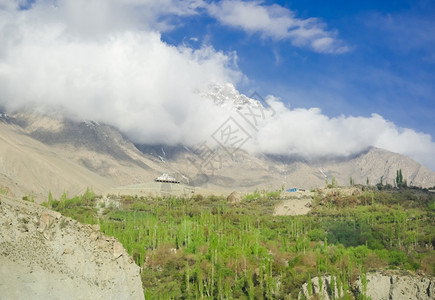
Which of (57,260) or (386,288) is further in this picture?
(386,288)

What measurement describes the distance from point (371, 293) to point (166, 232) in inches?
1293

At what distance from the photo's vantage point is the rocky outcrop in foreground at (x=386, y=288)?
3947cm

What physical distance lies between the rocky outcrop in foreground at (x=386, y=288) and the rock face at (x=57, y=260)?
16243mm

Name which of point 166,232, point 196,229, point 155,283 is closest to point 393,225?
point 196,229

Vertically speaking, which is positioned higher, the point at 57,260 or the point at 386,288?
the point at 57,260

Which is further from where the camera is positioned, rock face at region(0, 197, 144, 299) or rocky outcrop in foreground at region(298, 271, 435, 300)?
rocky outcrop in foreground at region(298, 271, 435, 300)

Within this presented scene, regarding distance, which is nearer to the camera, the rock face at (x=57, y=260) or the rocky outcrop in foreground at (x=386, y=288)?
the rock face at (x=57, y=260)

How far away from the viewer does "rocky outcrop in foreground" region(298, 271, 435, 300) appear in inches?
1554

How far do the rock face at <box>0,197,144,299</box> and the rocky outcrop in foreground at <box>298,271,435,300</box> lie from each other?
53.3 ft

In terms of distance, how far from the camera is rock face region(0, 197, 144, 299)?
2606 cm

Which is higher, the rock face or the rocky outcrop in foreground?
the rock face

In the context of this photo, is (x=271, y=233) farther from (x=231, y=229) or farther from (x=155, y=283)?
(x=155, y=283)

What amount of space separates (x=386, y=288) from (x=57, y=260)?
28685 millimetres

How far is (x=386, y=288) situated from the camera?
4128cm
